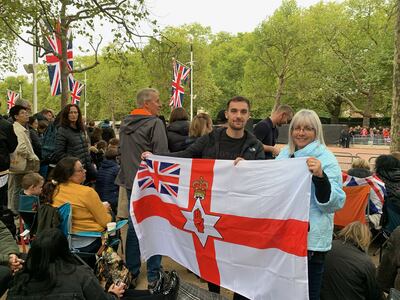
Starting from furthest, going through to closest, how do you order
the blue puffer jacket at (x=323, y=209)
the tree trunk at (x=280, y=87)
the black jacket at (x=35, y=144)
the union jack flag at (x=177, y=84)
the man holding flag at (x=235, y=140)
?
the tree trunk at (x=280, y=87) → the union jack flag at (x=177, y=84) → the black jacket at (x=35, y=144) → the man holding flag at (x=235, y=140) → the blue puffer jacket at (x=323, y=209)

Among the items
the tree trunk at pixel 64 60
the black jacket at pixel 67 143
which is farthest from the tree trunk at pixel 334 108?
the black jacket at pixel 67 143

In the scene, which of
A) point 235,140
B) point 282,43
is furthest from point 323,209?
point 282,43

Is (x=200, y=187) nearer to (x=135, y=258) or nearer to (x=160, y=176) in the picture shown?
(x=160, y=176)

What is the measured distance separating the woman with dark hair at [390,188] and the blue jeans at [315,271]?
2821 millimetres

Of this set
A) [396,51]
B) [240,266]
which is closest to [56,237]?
[240,266]

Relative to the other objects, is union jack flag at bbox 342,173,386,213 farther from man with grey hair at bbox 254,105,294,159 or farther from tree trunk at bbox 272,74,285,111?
tree trunk at bbox 272,74,285,111

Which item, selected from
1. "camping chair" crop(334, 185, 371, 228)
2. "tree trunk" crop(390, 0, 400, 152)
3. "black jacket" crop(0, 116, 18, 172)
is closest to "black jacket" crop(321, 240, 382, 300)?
"camping chair" crop(334, 185, 371, 228)

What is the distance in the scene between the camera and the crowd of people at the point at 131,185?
2.80 meters

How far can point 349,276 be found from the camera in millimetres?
3439

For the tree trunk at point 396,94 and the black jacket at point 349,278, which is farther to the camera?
the tree trunk at point 396,94

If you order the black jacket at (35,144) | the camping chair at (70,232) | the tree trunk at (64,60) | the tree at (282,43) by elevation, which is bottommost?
the camping chair at (70,232)

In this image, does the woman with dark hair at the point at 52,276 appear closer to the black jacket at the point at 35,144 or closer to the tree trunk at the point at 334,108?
the black jacket at the point at 35,144

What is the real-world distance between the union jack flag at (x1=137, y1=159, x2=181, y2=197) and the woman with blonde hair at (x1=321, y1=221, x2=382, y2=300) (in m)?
1.48

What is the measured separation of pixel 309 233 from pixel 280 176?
0.46m
